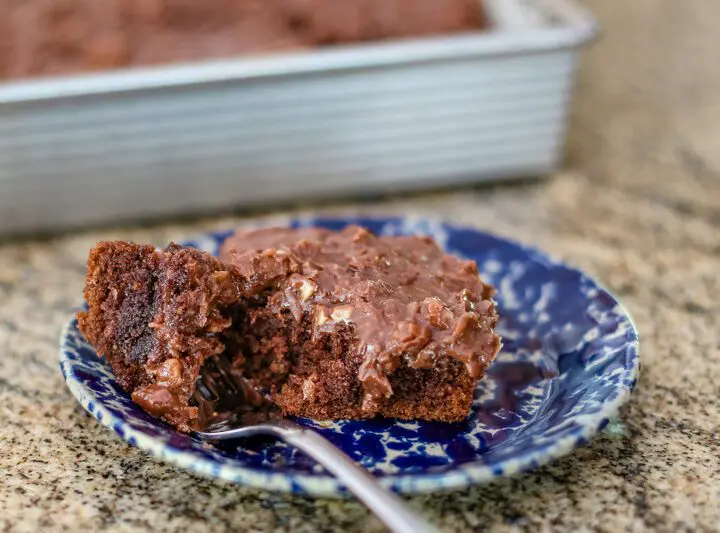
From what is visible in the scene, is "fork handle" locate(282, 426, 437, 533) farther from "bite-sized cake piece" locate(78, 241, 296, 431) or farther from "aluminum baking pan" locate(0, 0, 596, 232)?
"aluminum baking pan" locate(0, 0, 596, 232)

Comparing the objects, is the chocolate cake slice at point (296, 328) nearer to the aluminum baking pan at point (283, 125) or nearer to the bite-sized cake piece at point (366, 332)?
the bite-sized cake piece at point (366, 332)

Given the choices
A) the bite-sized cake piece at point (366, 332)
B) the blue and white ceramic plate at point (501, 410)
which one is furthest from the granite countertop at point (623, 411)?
the bite-sized cake piece at point (366, 332)

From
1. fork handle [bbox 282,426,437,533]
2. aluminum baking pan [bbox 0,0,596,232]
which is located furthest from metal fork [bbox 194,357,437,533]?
aluminum baking pan [bbox 0,0,596,232]

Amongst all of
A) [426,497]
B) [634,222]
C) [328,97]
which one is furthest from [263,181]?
[426,497]

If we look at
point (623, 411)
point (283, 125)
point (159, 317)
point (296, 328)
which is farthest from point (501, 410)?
point (283, 125)

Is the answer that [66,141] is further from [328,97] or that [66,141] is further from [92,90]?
[328,97]

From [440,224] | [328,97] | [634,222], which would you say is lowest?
[634,222]
